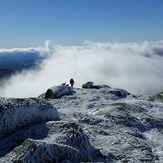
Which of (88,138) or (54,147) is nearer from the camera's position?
(54,147)

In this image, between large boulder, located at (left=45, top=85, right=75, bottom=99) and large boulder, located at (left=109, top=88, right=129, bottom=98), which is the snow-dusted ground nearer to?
large boulder, located at (left=45, top=85, right=75, bottom=99)

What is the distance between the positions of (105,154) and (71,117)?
15671 mm

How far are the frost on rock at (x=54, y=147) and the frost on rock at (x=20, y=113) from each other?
140 cm

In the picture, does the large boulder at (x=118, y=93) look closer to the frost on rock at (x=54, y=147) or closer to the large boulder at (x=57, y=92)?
the large boulder at (x=57, y=92)

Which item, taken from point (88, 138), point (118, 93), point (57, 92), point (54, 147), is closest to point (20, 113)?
point (54, 147)

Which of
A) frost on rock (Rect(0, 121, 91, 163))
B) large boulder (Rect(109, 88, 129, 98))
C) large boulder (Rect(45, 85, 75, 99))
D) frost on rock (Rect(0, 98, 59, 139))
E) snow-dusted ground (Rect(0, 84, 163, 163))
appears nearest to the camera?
frost on rock (Rect(0, 121, 91, 163))

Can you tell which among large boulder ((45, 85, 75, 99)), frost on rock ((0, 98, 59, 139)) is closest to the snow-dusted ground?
frost on rock ((0, 98, 59, 139))

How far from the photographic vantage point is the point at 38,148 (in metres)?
25.5

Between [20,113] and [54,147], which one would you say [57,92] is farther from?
[54,147]

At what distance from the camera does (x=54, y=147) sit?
26.4 meters

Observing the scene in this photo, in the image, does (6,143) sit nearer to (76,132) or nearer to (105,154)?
(76,132)

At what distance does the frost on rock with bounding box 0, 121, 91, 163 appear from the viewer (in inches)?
984

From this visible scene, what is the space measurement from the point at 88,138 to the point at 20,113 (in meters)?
9.08

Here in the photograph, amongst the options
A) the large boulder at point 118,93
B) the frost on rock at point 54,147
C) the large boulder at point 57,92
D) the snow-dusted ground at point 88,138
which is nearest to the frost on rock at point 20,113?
the snow-dusted ground at point 88,138
